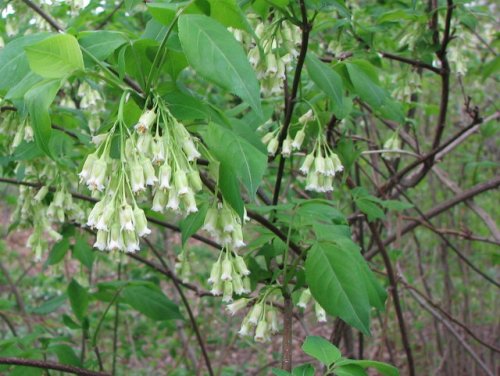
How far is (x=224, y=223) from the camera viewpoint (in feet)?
6.28

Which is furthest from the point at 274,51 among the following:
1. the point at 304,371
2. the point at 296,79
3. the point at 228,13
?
the point at 304,371

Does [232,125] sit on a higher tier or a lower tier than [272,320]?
higher

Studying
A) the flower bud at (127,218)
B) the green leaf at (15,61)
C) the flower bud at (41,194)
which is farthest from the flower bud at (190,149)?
the flower bud at (41,194)

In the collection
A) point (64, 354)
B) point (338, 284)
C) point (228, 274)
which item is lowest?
point (64, 354)

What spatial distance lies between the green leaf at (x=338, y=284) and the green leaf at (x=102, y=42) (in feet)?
2.94

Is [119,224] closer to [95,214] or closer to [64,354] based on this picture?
[95,214]

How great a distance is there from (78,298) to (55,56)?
1986 millimetres

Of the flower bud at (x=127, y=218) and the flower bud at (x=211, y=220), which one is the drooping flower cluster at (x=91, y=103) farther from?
the flower bud at (x=127, y=218)

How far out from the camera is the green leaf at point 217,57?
1.49 metres

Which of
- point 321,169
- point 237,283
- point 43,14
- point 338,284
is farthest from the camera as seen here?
point 43,14

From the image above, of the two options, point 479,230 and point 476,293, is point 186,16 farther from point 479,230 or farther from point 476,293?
point 476,293

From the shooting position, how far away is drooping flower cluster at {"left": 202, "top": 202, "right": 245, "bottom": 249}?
75.1 inches

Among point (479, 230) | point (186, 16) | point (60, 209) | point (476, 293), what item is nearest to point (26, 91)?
point (186, 16)

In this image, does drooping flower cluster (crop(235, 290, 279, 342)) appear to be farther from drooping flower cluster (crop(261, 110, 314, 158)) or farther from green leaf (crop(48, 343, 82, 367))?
green leaf (crop(48, 343, 82, 367))
